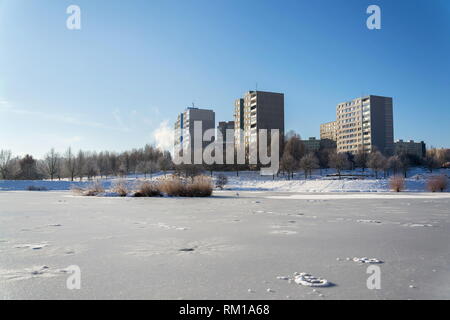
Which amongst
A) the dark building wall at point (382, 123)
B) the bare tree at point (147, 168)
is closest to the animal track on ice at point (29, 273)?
the bare tree at point (147, 168)

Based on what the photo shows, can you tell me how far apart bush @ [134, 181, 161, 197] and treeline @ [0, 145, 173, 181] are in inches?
2006

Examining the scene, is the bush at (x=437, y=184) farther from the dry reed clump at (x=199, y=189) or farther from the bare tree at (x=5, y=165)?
the bare tree at (x=5, y=165)

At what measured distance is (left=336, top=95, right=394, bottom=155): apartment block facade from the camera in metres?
99.3

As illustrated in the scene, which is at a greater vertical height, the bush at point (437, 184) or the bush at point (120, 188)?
the bush at point (120, 188)

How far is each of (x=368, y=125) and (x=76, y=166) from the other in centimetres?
8270

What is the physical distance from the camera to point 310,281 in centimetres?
277

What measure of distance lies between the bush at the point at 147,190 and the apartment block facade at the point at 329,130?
108780mm

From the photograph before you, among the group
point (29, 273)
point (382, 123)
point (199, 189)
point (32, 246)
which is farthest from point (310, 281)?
point (382, 123)

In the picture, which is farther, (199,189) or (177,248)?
(199,189)

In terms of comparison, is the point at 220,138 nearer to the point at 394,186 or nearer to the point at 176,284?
the point at 394,186

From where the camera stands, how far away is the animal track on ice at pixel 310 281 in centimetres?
268

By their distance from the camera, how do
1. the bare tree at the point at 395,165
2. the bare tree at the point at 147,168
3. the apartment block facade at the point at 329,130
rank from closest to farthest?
the bare tree at the point at 395,165 < the bare tree at the point at 147,168 < the apartment block facade at the point at 329,130

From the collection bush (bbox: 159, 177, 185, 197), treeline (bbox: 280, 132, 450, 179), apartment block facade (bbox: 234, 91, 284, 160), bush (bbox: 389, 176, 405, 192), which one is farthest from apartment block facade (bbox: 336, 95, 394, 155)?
bush (bbox: 159, 177, 185, 197)

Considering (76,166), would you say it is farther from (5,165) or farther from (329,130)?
(329,130)
